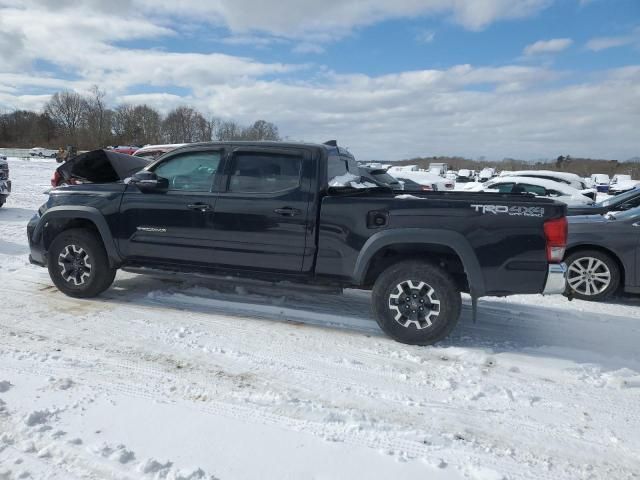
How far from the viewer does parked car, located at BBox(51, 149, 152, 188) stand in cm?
693

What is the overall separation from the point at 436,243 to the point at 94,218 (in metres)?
3.64

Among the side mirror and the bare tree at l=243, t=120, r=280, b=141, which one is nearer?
the side mirror

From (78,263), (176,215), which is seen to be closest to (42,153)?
(78,263)

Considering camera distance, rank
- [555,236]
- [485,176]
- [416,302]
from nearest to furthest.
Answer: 1. [555,236]
2. [416,302]
3. [485,176]

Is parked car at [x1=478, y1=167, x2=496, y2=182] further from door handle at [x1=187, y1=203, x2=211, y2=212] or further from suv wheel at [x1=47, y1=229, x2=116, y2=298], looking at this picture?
suv wheel at [x1=47, y1=229, x2=116, y2=298]

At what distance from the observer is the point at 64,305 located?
5113 mm

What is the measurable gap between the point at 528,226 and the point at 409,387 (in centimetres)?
169

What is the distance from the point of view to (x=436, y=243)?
4.17 metres

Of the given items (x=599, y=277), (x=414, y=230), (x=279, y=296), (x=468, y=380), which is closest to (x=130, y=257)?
(x=279, y=296)

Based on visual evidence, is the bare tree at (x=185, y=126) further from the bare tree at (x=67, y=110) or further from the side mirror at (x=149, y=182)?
the side mirror at (x=149, y=182)

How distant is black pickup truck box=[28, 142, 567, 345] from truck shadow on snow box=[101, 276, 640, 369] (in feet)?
1.44

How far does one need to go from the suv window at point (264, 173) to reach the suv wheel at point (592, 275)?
4.05m

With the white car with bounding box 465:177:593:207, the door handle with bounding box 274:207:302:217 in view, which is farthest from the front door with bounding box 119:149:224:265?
the white car with bounding box 465:177:593:207

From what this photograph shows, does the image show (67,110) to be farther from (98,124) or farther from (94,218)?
(94,218)
